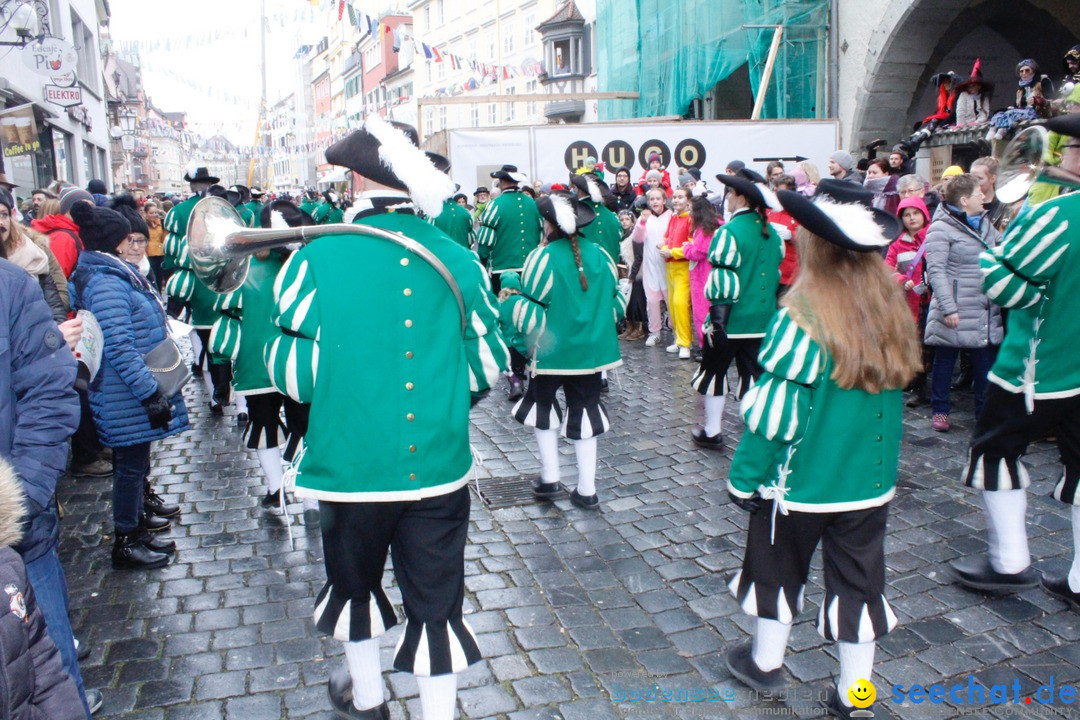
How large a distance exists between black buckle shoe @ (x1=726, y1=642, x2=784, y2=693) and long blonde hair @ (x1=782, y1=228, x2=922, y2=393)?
1.13 m

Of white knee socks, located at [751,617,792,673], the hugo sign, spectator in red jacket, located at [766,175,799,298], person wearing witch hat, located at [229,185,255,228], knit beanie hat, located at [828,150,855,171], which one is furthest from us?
the hugo sign

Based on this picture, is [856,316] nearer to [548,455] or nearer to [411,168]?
[411,168]

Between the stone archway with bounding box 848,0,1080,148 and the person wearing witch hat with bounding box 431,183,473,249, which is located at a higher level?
the stone archway with bounding box 848,0,1080,148

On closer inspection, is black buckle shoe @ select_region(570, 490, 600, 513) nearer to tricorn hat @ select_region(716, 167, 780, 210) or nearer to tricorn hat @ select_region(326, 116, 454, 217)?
tricorn hat @ select_region(716, 167, 780, 210)

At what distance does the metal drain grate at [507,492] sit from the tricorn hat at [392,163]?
272cm

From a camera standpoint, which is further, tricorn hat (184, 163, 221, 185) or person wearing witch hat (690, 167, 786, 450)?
tricorn hat (184, 163, 221, 185)

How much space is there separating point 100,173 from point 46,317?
27.6 meters

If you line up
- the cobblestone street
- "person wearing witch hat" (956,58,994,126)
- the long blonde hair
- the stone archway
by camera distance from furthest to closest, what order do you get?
the stone archway < "person wearing witch hat" (956,58,994,126) < the cobblestone street < the long blonde hair

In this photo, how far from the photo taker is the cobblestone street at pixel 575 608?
3.26m

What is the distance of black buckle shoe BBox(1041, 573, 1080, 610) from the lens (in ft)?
12.3

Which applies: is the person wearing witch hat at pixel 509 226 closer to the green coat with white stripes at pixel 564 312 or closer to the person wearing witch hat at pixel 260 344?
the person wearing witch hat at pixel 260 344

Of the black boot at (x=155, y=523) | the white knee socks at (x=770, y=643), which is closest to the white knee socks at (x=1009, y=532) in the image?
the white knee socks at (x=770, y=643)

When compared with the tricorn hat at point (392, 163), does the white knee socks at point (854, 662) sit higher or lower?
lower

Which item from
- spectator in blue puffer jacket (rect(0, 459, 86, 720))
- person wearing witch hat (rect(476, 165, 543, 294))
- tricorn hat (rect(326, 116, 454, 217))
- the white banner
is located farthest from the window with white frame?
spectator in blue puffer jacket (rect(0, 459, 86, 720))
